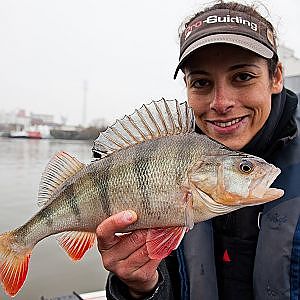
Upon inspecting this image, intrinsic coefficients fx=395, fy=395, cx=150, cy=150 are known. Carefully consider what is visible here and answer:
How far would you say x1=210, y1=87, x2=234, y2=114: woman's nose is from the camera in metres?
1.89

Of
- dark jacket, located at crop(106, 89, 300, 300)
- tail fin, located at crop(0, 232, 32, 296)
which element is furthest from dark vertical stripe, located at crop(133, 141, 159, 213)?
tail fin, located at crop(0, 232, 32, 296)

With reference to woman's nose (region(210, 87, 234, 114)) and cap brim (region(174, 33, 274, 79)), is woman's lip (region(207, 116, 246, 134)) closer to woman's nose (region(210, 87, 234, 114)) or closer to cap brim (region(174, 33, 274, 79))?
woman's nose (region(210, 87, 234, 114))

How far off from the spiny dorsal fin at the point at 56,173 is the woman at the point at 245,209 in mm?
386

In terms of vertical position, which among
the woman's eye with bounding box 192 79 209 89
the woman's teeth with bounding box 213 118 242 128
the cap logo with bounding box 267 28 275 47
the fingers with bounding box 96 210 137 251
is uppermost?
the cap logo with bounding box 267 28 275 47

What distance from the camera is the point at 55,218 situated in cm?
180

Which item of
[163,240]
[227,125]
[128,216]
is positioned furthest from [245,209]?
[128,216]

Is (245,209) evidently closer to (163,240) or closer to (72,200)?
(163,240)

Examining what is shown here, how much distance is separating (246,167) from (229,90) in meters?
0.50

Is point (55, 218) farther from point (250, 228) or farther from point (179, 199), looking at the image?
point (250, 228)

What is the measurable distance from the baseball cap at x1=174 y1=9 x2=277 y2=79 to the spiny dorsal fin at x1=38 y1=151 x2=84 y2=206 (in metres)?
0.71

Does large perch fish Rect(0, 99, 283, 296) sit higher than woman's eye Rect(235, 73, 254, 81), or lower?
lower

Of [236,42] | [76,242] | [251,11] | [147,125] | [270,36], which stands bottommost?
[76,242]

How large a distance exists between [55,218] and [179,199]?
0.61m

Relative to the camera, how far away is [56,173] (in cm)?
194
